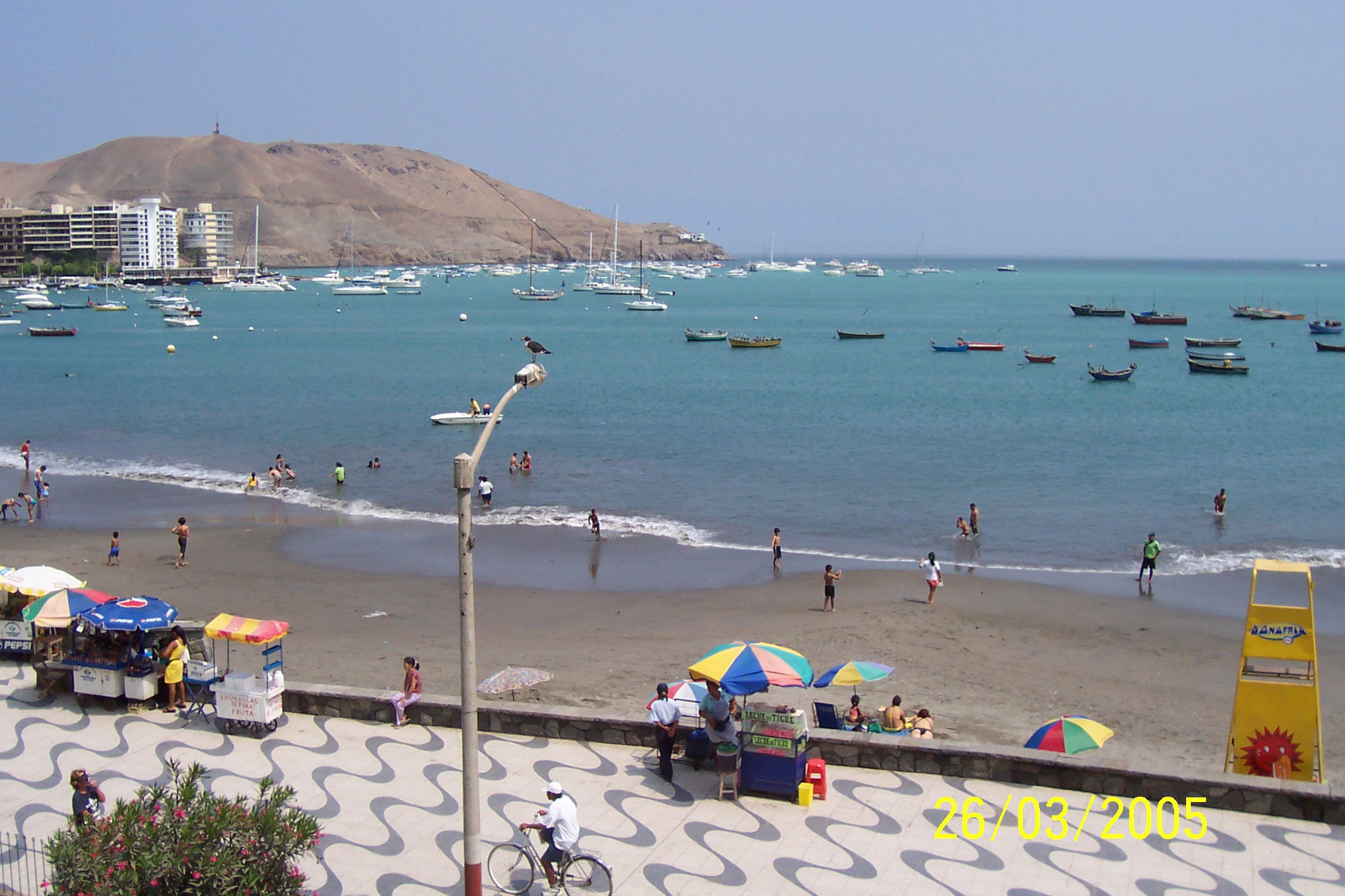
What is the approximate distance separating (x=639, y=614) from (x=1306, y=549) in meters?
19.3

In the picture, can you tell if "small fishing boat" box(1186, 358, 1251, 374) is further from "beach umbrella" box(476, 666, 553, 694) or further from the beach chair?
the beach chair

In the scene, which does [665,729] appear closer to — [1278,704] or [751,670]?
[751,670]

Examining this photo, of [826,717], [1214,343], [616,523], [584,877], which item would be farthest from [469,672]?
[1214,343]

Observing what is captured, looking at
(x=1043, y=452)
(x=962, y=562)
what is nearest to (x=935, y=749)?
(x=962, y=562)

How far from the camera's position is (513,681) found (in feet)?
55.8

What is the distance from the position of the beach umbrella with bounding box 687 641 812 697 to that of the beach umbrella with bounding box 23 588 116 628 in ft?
27.2

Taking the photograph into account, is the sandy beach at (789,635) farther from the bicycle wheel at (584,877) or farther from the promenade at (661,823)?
Result: the bicycle wheel at (584,877)

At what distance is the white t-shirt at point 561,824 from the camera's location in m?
9.71

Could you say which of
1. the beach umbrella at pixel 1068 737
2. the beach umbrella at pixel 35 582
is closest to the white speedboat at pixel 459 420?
the beach umbrella at pixel 35 582

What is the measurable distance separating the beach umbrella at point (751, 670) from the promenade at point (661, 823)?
1107mm

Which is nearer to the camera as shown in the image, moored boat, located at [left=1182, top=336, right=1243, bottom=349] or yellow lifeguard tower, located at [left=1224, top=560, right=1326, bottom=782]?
yellow lifeguard tower, located at [left=1224, top=560, right=1326, bottom=782]

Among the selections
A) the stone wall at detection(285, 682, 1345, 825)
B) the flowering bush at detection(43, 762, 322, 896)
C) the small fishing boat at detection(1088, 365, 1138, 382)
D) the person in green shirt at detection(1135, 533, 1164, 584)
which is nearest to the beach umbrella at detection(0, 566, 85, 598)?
the stone wall at detection(285, 682, 1345, 825)

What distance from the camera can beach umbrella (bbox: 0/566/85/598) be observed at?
16469mm

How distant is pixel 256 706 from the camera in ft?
44.2
